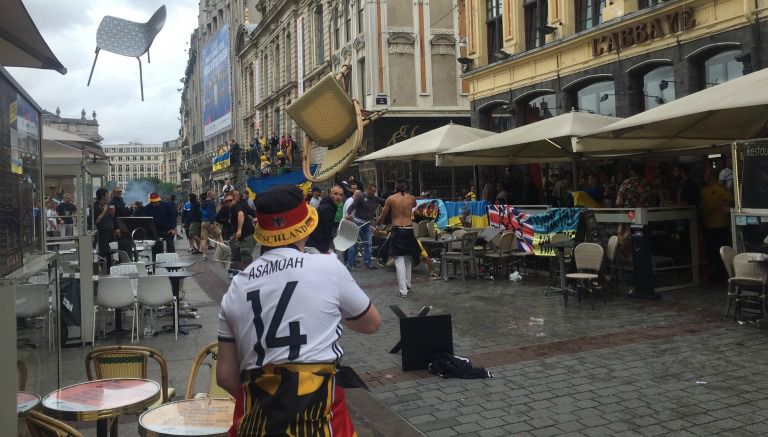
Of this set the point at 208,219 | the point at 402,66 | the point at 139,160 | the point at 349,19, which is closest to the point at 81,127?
the point at 208,219

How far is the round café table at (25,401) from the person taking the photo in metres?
2.73

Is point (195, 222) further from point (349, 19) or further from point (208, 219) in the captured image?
point (349, 19)

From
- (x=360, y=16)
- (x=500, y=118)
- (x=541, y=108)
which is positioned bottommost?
(x=541, y=108)

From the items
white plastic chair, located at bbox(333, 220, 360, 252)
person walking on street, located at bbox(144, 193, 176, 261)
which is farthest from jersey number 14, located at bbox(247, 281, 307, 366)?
person walking on street, located at bbox(144, 193, 176, 261)

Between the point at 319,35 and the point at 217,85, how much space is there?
32.0 m

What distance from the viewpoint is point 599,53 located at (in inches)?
646

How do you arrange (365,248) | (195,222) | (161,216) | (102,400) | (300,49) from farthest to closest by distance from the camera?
1. (300,49)
2. (195,222)
3. (161,216)
4. (365,248)
5. (102,400)

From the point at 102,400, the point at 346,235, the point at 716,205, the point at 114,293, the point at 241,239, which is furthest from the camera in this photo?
the point at 241,239

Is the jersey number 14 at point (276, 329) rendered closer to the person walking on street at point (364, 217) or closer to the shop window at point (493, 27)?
the person walking on street at point (364, 217)

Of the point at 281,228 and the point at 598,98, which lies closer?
the point at 281,228

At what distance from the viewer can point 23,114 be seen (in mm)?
3059

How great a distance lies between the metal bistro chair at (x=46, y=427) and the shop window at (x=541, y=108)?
17.2 meters

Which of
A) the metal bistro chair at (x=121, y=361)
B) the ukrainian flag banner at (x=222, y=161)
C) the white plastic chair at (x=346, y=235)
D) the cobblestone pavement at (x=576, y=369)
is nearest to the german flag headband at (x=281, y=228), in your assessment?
the metal bistro chair at (x=121, y=361)

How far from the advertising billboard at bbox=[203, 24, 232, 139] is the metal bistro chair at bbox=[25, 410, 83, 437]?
59.7m
